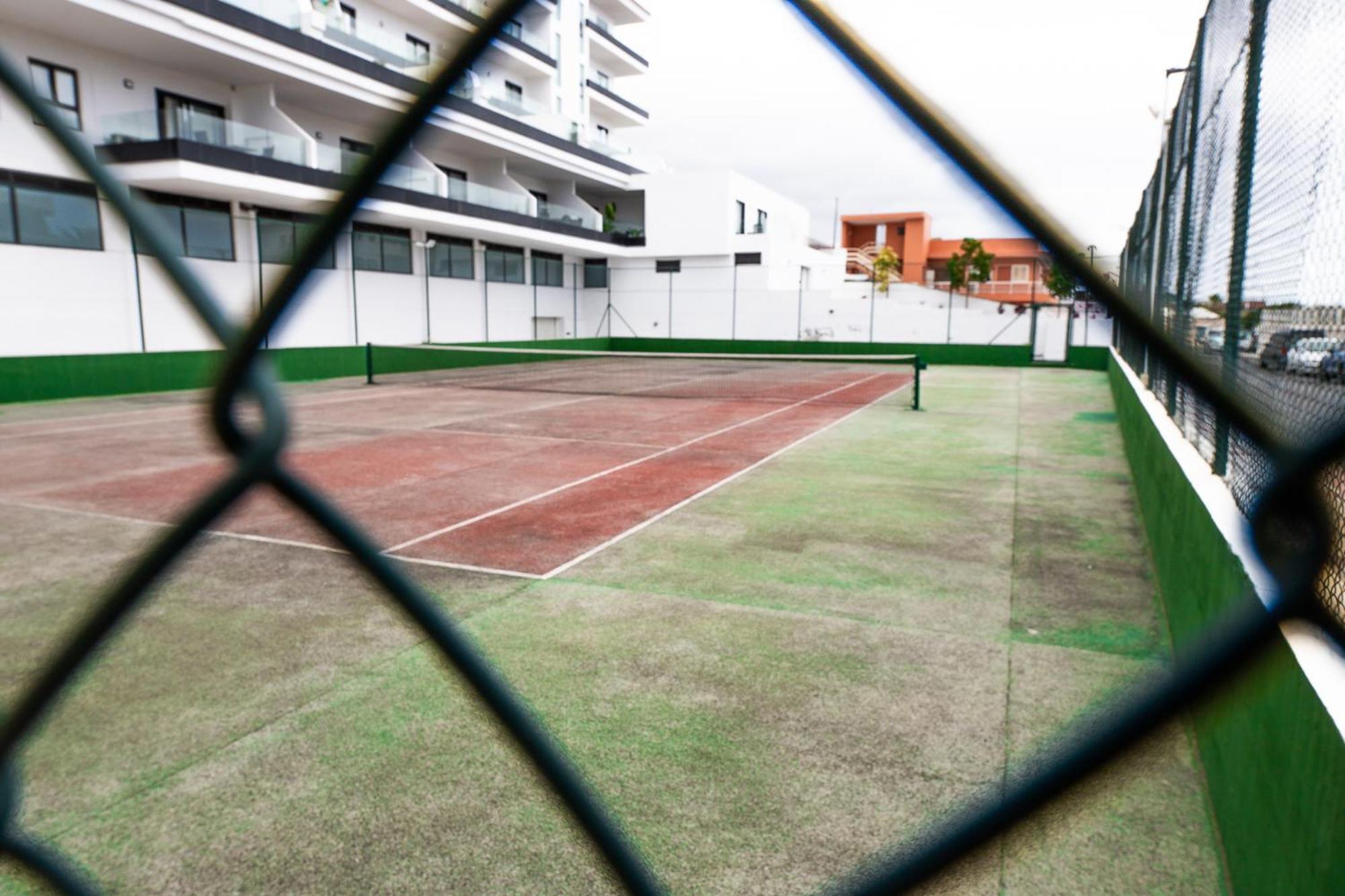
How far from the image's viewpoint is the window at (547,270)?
108 feet

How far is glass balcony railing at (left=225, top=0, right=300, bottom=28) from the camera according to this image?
18.8m

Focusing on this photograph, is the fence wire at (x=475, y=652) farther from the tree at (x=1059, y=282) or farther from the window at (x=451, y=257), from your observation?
the window at (x=451, y=257)

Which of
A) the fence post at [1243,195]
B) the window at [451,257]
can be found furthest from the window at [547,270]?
the fence post at [1243,195]

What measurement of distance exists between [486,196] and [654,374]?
727 cm

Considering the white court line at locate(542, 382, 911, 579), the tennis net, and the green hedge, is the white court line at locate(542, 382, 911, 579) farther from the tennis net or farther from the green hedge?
the green hedge

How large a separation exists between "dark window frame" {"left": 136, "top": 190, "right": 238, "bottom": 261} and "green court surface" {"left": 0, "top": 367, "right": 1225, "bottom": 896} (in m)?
14.6

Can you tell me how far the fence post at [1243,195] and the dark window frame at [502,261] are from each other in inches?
1086

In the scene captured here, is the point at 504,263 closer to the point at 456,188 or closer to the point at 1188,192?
the point at 456,188

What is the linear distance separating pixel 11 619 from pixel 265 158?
1675 cm

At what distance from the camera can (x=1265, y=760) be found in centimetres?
206

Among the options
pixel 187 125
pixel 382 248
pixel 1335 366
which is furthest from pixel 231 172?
pixel 1335 366

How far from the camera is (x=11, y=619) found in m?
4.55

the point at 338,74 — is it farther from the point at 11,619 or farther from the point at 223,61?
the point at 11,619

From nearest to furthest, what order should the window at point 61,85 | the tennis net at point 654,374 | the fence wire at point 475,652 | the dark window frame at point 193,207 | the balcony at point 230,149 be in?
the fence wire at point 475,652 < the window at point 61,85 < the tennis net at point 654,374 < the balcony at point 230,149 < the dark window frame at point 193,207
